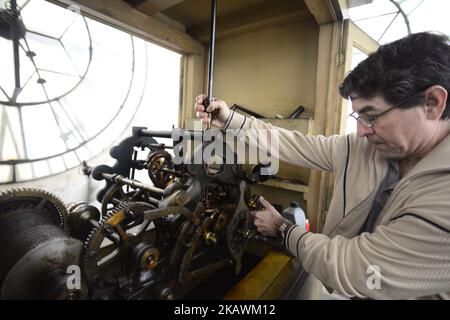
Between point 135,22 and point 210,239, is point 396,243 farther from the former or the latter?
point 135,22

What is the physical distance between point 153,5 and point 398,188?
1.48 meters

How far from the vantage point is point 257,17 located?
1598 mm

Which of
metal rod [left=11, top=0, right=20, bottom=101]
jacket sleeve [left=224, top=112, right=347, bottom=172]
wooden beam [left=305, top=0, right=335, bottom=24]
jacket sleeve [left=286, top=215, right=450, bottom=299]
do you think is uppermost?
wooden beam [left=305, top=0, right=335, bottom=24]

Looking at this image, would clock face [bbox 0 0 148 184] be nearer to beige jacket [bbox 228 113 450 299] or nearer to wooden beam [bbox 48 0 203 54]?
wooden beam [bbox 48 0 203 54]

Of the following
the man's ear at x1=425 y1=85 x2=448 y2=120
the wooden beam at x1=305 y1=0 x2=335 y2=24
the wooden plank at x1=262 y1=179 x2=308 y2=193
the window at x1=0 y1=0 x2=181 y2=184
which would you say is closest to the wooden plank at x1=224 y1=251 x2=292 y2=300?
the wooden plank at x1=262 y1=179 x2=308 y2=193

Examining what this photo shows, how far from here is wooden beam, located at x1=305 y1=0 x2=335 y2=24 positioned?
1231 millimetres

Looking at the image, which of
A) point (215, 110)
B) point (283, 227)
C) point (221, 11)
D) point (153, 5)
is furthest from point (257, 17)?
point (283, 227)

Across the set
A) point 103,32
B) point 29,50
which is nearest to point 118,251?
point 29,50

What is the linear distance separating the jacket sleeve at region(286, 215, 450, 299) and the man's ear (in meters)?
0.30

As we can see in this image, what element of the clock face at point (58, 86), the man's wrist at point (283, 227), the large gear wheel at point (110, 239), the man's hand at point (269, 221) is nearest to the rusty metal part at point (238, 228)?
the man's hand at point (269, 221)

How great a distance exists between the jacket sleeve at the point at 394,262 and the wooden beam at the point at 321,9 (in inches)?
45.3

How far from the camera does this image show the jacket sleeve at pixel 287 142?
107 cm
